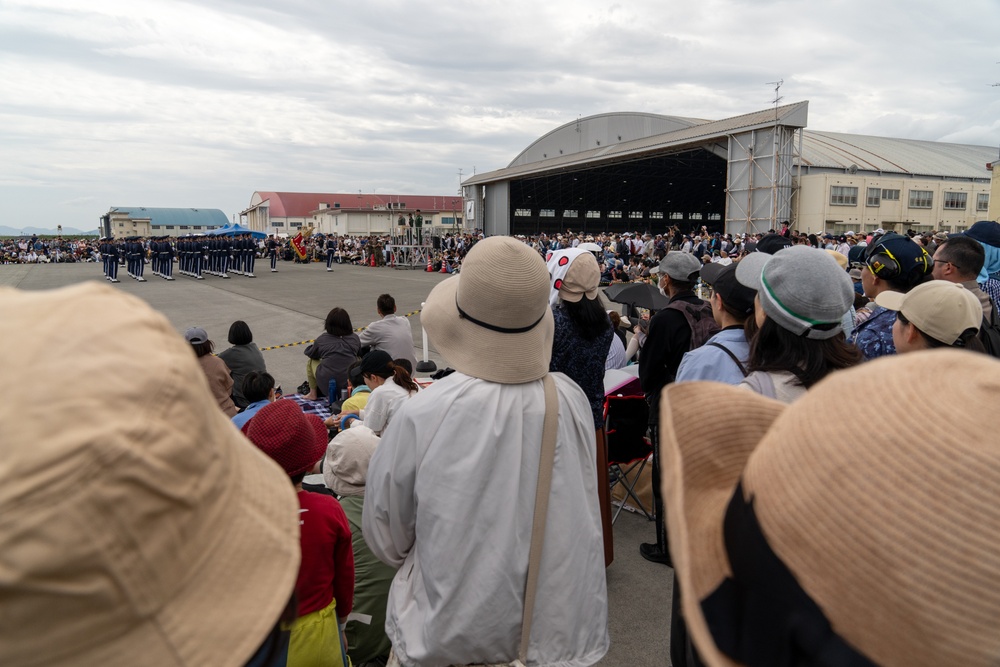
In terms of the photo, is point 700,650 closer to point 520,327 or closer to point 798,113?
point 520,327

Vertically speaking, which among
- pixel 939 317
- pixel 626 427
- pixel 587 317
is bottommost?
pixel 626 427

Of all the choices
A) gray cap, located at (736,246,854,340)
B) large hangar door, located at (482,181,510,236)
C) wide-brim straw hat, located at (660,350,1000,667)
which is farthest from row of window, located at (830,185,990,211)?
wide-brim straw hat, located at (660,350,1000,667)

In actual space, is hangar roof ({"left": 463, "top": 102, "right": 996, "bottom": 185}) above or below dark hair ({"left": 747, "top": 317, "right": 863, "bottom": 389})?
above

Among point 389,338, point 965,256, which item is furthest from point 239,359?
point 965,256

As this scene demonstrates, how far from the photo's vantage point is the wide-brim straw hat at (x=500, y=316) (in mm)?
1979

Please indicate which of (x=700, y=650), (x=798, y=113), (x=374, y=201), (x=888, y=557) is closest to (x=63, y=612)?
(x=700, y=650)

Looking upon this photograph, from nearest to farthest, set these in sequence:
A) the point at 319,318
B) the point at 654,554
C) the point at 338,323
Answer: the point at 654,554 → the point at 338,323 → the point at 319,318

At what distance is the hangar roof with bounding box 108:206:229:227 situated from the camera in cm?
8212

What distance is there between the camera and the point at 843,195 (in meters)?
26.9

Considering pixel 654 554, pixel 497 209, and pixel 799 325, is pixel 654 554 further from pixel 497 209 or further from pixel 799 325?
pixel 497 209

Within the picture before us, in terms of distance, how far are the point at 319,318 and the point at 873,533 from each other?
14.5 m

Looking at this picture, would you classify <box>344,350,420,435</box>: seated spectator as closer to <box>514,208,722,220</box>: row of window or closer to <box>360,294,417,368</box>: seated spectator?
<box>360,294,417,368</box>: seated spectator

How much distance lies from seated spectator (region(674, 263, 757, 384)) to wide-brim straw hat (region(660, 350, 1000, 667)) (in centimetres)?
181

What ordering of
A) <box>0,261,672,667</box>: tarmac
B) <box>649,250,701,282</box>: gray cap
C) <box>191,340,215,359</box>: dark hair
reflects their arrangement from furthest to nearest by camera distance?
<box>191,340,215,359</box>: dark hair → <box>649,250,701,282</box>: gray cap → <box>0,261,672,667</box>: tarmac
